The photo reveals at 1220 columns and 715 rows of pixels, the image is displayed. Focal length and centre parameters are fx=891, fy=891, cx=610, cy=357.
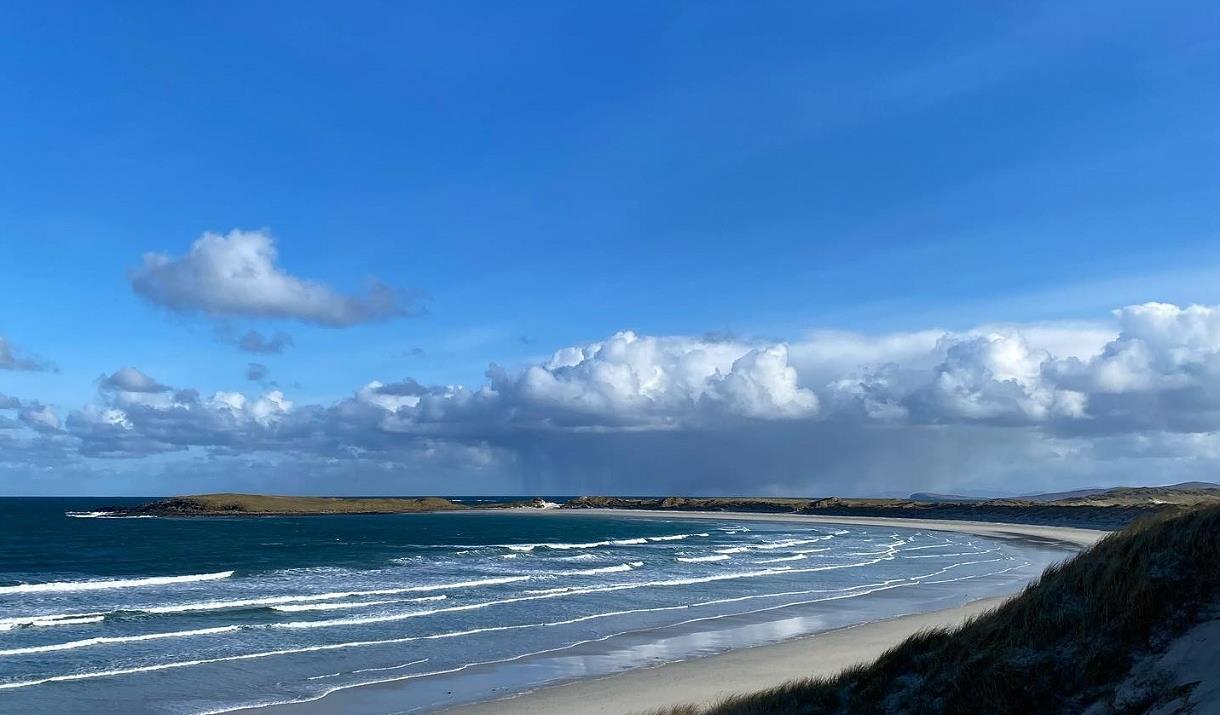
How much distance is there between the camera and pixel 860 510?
133 meters

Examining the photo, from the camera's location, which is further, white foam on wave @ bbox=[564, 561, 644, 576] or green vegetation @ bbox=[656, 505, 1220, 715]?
white foam on wave @ bbox=[564, 561, 644, 576]

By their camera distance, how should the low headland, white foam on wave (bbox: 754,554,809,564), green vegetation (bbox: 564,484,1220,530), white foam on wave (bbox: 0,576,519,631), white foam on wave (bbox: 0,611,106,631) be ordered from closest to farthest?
white foam on wave (bbox: 0,611,106,631), white foam on wave (bbox: 0,576,519,631), white foam on wave (bbox: 754,554,809,564), green vegetation (bbox: 564,484,1220,530), the low headland

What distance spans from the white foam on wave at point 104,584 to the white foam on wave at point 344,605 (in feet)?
35.9

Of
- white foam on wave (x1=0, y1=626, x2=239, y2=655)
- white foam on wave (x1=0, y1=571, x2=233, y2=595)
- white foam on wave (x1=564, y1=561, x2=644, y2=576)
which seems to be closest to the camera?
white foam on wave (x1=0, y1=626, x2=239, y2=655)

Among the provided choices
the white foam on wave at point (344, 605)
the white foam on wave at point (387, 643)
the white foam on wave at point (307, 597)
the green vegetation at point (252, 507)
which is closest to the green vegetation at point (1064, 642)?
the white foam on wave at point (387, 643)

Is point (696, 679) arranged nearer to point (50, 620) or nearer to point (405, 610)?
point (405, 610)

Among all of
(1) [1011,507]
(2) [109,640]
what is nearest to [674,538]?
(2) [109,640]

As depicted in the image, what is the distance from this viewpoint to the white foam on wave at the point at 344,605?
29484 millimetres

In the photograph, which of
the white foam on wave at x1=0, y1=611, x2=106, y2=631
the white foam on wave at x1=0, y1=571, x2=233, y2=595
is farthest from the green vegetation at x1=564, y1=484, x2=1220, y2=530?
the white foam on wave at x1=0, y1=611, x2=106, y2=631

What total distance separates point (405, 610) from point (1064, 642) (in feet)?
76.5

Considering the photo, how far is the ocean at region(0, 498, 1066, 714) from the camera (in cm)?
1891

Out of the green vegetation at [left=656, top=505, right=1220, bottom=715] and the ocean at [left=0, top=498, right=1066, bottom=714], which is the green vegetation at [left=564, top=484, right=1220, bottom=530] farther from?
the green vegetation at [left=656, top=505, right=1220, bottom=715]

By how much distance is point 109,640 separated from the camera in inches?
921

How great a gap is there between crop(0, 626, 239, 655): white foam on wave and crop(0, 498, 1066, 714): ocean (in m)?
0.07
